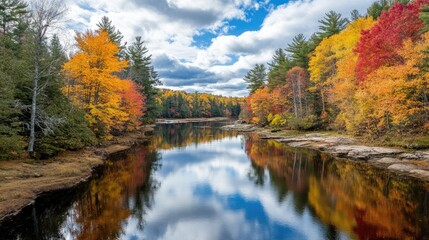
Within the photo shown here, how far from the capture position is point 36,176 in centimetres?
1552

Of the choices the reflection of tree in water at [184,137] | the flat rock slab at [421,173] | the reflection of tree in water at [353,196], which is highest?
the reflection of tree in water at [184,137]

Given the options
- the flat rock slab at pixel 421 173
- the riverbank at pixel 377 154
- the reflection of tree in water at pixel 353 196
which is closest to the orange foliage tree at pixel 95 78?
the reflection of tree in water at pixel 353 196

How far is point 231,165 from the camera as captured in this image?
2544cm

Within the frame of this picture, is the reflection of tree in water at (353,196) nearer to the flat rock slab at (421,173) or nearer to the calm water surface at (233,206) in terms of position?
the calm water surface at (233,206)

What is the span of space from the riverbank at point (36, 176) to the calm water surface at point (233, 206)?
696 millimetres

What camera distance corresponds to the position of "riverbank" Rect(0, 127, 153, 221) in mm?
12172

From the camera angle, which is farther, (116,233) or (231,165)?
(231,165)

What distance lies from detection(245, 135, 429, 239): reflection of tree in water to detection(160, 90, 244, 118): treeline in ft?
315

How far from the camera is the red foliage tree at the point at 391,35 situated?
79.7 feet

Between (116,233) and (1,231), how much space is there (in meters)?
4.09

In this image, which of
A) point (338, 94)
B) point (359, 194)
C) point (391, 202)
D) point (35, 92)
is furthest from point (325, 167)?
point (35, 92)

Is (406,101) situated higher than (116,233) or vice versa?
(406,101)

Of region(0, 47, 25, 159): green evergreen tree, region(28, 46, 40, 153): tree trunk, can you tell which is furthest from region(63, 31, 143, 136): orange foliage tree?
region(0, 47, 25, 159): green evergreen tree

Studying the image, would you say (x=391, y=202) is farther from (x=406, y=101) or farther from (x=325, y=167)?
(x=406, y=101)
